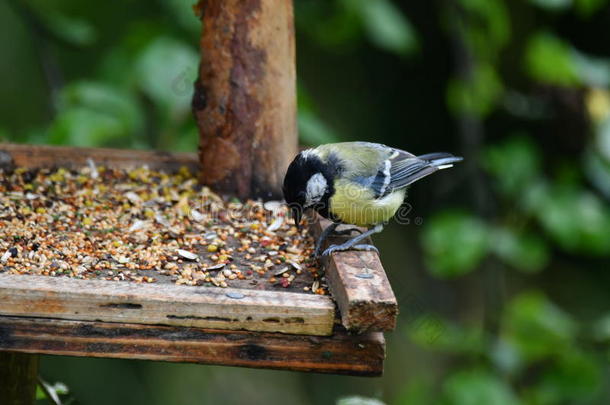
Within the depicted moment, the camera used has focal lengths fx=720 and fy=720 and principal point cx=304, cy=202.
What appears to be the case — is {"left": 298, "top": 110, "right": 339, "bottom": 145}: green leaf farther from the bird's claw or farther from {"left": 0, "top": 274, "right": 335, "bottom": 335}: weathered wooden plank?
{"left": 0, "top": 274, "right": 335, "bottom": 335}: weathered wooden plank

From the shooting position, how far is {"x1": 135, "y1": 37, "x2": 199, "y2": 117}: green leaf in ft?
9.37

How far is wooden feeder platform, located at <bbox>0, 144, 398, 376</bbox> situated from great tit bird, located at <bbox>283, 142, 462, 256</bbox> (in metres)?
0.43

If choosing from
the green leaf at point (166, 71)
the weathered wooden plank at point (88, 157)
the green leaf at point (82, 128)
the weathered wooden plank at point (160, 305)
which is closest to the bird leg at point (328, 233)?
the weathered wooden plank at point (160, 305)

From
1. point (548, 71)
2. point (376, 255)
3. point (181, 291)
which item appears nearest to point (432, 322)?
point (376, 255)

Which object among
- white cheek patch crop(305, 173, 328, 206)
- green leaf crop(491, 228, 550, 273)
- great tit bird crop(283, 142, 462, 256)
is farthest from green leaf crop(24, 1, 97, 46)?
green leaf crop(491, 228, 550, 273)

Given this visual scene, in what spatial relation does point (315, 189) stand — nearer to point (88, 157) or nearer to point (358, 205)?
point (358, 205)

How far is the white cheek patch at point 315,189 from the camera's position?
2.25m

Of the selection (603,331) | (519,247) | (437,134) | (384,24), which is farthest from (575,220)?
(384,24)

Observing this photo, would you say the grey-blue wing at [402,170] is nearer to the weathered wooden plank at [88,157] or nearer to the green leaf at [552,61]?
the weathered wooden plank at [88,157]

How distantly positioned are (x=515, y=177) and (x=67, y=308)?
278 cm

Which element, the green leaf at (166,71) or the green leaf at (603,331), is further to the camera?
the green leaf at (603,331)

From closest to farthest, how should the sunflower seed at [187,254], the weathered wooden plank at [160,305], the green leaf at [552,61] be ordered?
the weathered wooden plank at [160,305] → the sunflower seed at [187,254] → the green leaf at [552,61]

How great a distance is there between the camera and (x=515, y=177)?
3818 millimetres

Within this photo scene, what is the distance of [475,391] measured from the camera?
347 cm
